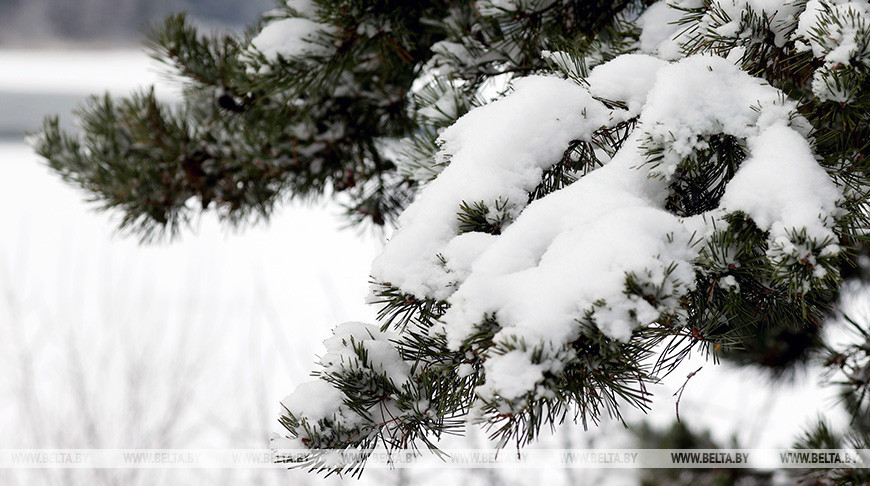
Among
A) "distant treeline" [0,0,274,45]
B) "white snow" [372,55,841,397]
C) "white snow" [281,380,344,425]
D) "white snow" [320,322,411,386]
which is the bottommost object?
"white snow" [281,380,344,425]

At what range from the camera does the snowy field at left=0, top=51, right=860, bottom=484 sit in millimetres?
1631

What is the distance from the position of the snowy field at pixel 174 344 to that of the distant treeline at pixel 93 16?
141 millimetres

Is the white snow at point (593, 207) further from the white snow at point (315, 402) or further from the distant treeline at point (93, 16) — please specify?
the distant treeline at point (93, 16)

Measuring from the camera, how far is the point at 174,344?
1.80 meters

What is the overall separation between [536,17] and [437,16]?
5.2 inches

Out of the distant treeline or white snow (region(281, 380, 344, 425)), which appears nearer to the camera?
white snow (region(281, 380, 344, 425))

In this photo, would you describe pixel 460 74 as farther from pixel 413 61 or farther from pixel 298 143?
pixel 298 143

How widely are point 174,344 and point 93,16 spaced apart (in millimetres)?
1253

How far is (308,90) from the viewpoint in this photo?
711 mm

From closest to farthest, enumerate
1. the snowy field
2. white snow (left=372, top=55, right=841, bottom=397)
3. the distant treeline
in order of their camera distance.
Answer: white snow (left=372, top=55, right=841, bottom=397) < the snowy field < the distant treeline

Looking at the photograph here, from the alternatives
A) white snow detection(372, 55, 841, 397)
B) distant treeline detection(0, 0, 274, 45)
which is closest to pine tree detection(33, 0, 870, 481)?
white snow detection(372, 55, 841, 397)

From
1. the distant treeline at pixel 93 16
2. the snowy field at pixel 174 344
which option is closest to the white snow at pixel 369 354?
the snowy field at pixel 174 344

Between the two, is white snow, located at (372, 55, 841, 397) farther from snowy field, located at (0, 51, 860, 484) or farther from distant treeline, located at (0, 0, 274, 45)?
distant treeline, located at (0, 0, 274, 45)

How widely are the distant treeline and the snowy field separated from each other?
14 cm
